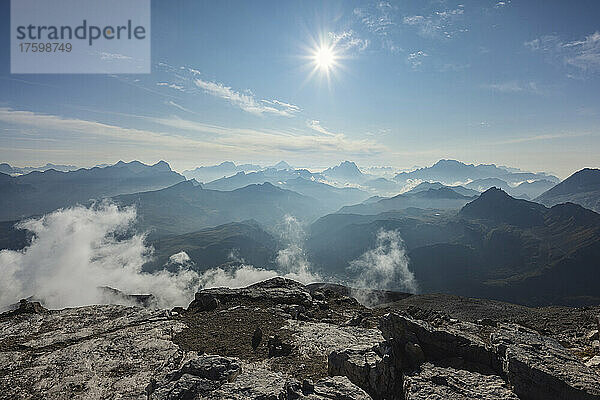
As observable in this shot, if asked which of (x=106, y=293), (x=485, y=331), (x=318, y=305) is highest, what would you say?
(x=485, y=331)

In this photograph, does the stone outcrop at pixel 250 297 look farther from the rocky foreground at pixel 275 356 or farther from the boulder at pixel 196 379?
the boulder at pixel 196 379

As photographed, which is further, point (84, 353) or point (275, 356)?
point (84, 353)

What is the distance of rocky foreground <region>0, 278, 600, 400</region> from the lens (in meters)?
14.0

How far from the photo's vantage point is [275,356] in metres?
21.4

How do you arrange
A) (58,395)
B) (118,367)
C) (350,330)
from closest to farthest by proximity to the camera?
(58,395) → (118,367) → (350,330)

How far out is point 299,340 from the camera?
24109 millimetres

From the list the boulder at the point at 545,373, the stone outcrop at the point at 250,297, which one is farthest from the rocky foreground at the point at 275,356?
the stone outcrop at the point at 250,297

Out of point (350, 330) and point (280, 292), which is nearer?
point (350, 330)

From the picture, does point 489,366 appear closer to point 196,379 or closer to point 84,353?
point 196,379

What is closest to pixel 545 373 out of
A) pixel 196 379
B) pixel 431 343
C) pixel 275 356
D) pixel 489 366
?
pixel 489 366

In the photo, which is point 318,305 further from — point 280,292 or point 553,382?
point 553,382

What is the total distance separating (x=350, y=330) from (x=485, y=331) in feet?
36.0

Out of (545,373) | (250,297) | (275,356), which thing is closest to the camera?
(545,373)

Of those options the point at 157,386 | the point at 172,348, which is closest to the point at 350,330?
the point at 172,348
